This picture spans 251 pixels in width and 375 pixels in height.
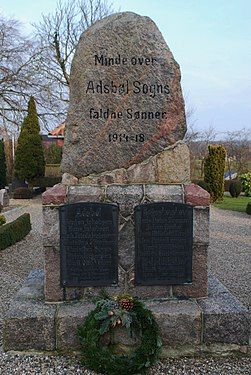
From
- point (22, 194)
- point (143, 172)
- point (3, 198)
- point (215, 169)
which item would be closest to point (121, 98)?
point (143, 172)

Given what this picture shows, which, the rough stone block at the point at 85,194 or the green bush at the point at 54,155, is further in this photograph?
the green bush at the point at 54,155

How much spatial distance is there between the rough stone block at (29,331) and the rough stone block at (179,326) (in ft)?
2.62

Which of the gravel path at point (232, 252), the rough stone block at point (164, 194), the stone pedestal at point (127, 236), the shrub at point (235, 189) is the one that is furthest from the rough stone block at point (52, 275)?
the shrub at point (235, 189)

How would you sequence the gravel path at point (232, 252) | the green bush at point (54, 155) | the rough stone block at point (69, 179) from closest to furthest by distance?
the rough stone block at point (69, 179)
the gravel path at point (232, 252)
the green bush at point (54, 155)

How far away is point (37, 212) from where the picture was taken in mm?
13016

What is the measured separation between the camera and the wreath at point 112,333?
9.04 feet

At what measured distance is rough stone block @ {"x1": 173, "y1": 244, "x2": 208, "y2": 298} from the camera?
3.36 m

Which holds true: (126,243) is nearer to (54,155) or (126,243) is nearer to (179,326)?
(179,326)

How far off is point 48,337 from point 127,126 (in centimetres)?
186

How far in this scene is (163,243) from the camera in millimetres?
3330

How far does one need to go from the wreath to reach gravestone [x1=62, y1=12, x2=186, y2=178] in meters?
1.24

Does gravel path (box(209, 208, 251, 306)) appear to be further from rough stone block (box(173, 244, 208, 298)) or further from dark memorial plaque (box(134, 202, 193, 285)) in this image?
dark memorial plaque (box(134, 202, 193, 285))

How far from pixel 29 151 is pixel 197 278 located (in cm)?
1515

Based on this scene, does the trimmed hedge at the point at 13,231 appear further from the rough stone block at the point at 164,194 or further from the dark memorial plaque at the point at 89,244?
the rough stone block at the point at 164,194
